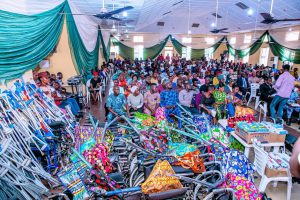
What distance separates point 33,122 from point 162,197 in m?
2.57

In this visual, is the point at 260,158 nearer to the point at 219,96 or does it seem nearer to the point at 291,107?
the point at 219,96

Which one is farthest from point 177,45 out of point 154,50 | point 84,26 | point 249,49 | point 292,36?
point 84,26

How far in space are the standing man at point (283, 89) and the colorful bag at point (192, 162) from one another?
3.41 meters

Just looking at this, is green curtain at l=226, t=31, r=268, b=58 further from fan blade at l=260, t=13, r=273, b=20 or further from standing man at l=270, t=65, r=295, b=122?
standing man at l=270, t=65, r=295, b=122

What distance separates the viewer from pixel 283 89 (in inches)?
214

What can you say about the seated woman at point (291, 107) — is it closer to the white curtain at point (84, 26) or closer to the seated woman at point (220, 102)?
the seated woman at point (220, 102)

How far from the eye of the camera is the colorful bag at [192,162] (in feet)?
8.40

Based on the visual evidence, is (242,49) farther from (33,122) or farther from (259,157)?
(33,122)

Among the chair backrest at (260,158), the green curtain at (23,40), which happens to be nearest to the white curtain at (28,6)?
the green curtain at (23,40)

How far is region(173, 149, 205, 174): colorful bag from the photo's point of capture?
8.40ft

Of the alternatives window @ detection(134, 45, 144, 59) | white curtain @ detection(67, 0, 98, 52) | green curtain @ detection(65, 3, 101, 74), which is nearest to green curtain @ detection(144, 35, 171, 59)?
window @ detection(134, 45, 144, 59)

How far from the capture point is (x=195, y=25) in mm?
15156

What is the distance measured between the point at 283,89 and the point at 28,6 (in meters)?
5.76

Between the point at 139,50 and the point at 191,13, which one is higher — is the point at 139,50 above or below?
below
